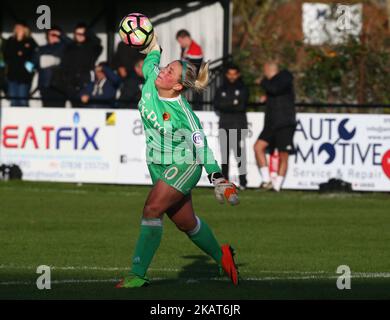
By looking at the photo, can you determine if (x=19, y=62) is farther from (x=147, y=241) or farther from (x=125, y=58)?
(x=147, y=241)

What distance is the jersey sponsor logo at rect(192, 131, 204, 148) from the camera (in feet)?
32.8

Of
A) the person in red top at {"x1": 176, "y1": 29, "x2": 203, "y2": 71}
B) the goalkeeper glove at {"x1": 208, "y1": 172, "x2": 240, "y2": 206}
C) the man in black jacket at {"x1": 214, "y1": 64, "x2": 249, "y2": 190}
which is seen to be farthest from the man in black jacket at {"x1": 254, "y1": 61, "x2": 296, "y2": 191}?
the goalkeeper glove at {"x1": 208, "y1": 172, "x2": 240, "y2": 206}

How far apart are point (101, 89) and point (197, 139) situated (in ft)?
38.6

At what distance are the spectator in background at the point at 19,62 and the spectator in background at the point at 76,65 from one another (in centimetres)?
56

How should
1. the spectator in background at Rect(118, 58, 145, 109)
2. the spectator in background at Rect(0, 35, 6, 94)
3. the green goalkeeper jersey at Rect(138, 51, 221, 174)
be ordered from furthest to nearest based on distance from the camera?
the spectator in background at Rect(0, 35, 6, 94) < the spectator in background at Rect(118, 58, 145, 109) < the green goalkeeper jersey at Rect(138, 51, 221, 174)

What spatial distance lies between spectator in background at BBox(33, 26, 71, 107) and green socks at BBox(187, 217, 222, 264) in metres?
12.4

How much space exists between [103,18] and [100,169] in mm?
6240

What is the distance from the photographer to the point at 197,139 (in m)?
10.0

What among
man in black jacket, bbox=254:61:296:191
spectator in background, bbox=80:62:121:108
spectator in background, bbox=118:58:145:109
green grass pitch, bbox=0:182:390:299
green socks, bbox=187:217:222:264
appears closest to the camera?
green grass pitch, bbox=0:182:390:299

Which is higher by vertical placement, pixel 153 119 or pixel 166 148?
pixel 153 119

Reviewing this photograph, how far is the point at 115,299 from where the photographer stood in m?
9.45

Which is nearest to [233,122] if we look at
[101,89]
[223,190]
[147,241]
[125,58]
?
[101,89]

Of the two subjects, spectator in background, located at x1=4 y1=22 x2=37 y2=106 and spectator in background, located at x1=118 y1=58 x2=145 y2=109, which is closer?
spectator in background, located at x1=118 y1=58 x2=145 y2=109

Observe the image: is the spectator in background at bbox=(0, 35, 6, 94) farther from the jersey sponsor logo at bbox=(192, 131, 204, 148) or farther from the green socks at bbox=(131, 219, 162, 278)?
the jersey sponsor logo at bbox=(192, 131, 204, 148)
